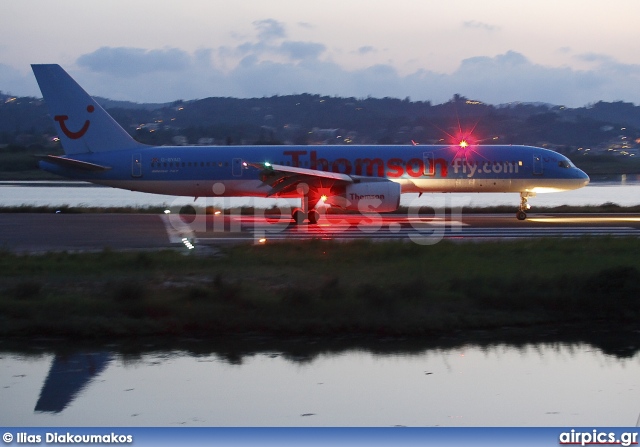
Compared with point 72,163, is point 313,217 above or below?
below

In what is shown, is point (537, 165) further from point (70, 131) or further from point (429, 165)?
point (70, 131)

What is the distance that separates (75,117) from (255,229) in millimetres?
10490

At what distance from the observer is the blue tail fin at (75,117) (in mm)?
32062

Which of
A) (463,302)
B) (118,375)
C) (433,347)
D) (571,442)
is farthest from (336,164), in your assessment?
(571,442)

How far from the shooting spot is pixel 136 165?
32062mm

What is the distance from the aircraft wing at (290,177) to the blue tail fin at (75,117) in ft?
24.0

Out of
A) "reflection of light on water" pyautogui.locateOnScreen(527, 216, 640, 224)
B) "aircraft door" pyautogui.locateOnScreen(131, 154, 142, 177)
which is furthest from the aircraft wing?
"reflection of light on water" pyautogui.locateOnScreen(527, 216, 640, 224)

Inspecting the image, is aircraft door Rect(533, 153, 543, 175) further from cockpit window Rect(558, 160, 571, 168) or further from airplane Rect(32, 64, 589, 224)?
cockpit window Rect(558, 160, 571, 168)

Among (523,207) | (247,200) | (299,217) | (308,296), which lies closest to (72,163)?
(299,217)

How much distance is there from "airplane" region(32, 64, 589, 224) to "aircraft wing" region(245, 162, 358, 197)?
0.26 feet

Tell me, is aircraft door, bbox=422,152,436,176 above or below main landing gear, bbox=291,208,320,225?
above

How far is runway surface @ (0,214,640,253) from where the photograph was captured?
880 inches

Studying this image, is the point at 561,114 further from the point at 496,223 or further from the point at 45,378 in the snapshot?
the point at 45,378

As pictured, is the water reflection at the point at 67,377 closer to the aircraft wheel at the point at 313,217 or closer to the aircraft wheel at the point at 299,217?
the aircraft wheel at the point at 299,217
